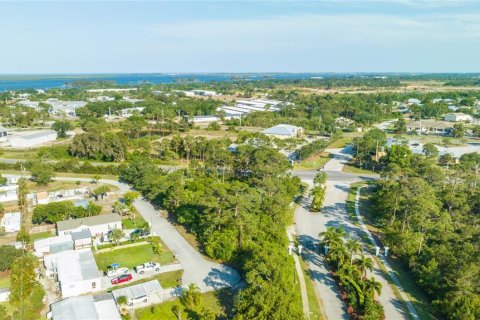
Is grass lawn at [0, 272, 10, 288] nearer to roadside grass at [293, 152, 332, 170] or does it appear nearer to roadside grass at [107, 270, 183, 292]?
roadside grass at [107, 270, 183, 292]

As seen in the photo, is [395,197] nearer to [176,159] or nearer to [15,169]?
[176,159]

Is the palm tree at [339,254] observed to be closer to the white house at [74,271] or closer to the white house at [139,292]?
the white house at [139,292]

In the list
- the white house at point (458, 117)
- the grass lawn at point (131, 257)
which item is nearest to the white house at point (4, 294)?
the grass lawn at point (131, 257)

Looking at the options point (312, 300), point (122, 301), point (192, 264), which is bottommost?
point (312, 300)

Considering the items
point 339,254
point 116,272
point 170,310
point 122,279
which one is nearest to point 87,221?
point 116,272

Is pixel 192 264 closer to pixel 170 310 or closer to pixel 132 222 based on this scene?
pixel 170 310
